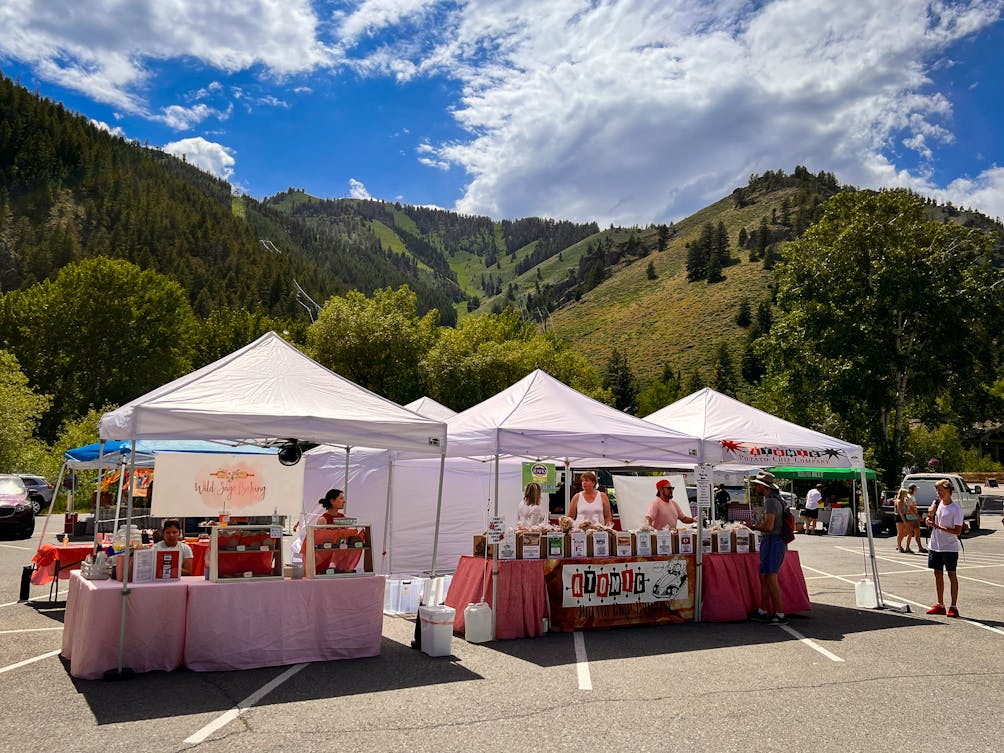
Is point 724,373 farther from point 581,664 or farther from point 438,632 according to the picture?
point 438,632

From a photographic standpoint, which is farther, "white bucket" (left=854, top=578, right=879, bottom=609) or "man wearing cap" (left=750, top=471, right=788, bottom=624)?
"white bucket" (left=854, top=578, right=879, bottom=609)

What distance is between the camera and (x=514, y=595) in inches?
364

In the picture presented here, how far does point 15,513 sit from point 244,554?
16944 mm

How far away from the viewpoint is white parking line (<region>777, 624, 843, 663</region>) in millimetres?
8227

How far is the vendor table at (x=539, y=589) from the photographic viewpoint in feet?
30.2

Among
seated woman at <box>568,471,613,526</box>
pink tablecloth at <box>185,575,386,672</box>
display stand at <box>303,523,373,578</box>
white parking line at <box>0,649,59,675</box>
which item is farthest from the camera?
seated woman at <box>568,471,613,526</box>

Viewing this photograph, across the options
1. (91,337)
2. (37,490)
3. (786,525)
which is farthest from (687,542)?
(91,337)

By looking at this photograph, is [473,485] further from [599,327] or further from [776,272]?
[599,327]

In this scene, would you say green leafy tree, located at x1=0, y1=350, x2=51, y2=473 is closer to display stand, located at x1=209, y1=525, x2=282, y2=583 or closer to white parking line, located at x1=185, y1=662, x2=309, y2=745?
display stand, located at x1=209, y1=525, x2=282, y2=583


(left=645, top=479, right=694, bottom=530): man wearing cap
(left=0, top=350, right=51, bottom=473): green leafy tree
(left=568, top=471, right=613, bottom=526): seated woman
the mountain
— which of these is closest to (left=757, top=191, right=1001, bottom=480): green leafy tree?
(left=645, top=479, right=694, bottom=530): man wearing cap

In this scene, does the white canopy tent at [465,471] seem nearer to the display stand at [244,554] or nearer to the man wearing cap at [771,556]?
the man wearing cap at [771,556]

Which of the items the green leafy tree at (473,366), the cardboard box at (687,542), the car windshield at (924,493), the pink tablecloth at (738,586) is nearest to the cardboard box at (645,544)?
the cardboard box at (687,542)

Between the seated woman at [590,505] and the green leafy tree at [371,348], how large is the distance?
31941 mm

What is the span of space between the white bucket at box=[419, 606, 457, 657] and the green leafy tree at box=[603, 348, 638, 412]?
3252 inches
